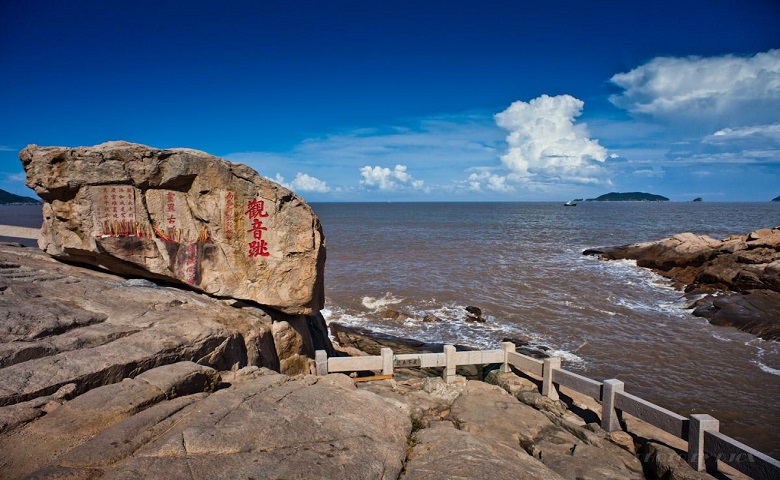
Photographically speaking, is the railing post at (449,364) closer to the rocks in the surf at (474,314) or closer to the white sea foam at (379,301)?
the rocks in the surf at (474,314)

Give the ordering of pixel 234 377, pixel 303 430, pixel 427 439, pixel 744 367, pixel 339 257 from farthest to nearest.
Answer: pixel 339 257, pixel 744 367, pixel 234 377, pixel 427 439, pixel 303 430

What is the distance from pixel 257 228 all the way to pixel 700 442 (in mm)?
9886

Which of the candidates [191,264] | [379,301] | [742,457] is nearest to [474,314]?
[379,301]

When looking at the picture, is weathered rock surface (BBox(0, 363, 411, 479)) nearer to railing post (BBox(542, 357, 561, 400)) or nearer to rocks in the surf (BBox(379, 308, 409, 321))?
railing post (BBox(542, 357, 561, 400))

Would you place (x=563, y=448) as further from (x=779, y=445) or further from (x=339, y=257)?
(x=339, y=257)

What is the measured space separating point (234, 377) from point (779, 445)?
13.0 metres

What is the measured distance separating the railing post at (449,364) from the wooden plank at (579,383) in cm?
233

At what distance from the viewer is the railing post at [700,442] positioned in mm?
6652

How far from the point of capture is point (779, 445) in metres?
10.5

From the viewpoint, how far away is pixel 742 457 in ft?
20.0

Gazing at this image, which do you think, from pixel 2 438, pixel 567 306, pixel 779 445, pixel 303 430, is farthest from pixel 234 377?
pixel 567 306

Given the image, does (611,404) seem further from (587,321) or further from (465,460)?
(587,321)

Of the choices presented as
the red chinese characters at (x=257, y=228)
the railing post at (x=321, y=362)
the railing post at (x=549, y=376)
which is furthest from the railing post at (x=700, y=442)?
the red chinese characters at (x=257, y=228)

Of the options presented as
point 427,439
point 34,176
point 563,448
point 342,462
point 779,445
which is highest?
point 34,176
